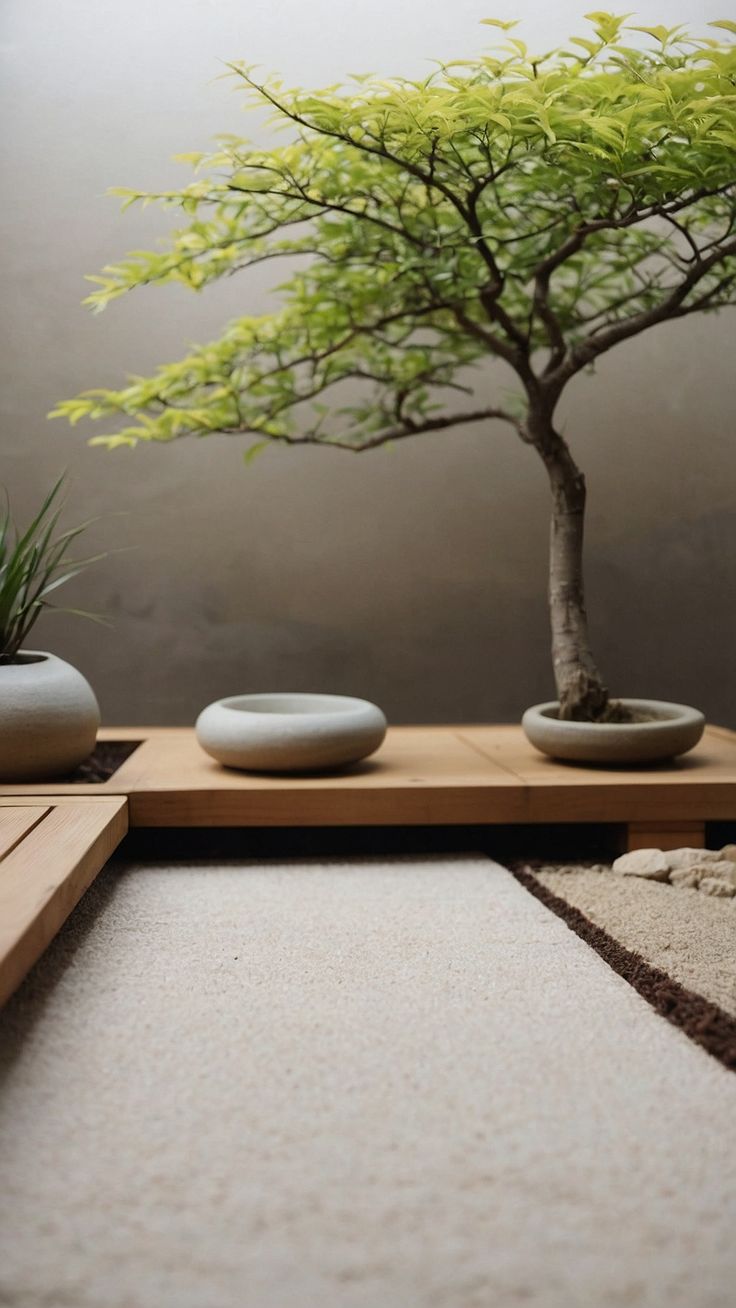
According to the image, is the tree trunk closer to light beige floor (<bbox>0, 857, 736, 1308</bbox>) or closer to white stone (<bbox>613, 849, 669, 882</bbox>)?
white stone (<bbox>613, 849, 669, 882</bbox>)

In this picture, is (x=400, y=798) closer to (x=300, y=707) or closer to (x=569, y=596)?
(x=300, y=707)

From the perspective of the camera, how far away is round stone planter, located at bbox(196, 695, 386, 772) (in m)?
2.65

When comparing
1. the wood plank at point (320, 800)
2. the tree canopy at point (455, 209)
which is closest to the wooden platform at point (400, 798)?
the wood plank at point (320, 800)

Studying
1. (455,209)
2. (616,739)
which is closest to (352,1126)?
(616,739)

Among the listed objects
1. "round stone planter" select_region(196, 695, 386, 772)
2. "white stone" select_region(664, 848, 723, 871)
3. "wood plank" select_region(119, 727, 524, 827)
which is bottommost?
"white stone" select_region(664, 848, 723, 871)

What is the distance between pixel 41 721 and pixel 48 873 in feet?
2.60

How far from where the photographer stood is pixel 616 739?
8.91 feet

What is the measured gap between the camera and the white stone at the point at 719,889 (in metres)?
2.29

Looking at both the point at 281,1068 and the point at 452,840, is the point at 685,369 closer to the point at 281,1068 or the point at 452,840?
the point at 452,840

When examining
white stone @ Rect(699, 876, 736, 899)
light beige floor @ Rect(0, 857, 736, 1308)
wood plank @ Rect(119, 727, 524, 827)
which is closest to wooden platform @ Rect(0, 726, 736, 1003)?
wood plank @ Rect(119, 727, 524, 827)

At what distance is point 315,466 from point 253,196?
1.27m

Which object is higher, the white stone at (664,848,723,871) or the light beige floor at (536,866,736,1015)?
the white stone at (664,848,723,871)

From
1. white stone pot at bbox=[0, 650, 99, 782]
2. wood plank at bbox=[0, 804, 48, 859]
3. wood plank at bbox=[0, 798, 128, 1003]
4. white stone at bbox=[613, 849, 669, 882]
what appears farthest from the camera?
white stone pot at bbox=[0, 650, 99, 782]

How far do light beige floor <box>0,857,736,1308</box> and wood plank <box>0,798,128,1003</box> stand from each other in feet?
0.44
